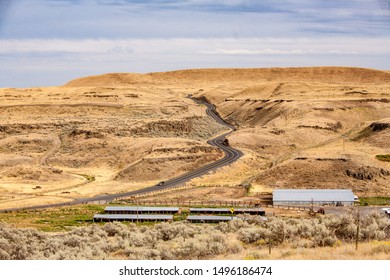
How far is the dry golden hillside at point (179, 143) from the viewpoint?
71.1m

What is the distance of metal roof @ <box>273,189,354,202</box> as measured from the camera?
6152 cm

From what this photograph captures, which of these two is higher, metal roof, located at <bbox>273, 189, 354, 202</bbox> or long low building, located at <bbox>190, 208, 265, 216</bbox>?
metal roof, located at <bbox>273, 189, 354, 202</bbox>

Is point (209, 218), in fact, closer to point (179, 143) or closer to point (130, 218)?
point (130, 218)

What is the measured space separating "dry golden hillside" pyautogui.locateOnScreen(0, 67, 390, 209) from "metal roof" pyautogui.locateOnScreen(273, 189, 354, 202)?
4.25 m

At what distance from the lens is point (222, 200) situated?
63531 millimetres

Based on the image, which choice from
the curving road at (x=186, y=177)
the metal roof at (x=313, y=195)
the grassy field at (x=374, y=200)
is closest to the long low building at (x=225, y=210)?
the metal roof at (x=313, y=195)

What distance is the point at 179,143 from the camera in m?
92.6

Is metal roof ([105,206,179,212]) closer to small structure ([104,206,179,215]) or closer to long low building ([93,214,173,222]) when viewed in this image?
small structure ([104,206,179,215])

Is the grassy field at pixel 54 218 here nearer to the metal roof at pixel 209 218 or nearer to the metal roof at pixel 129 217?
the metal roof at pixel 129 217

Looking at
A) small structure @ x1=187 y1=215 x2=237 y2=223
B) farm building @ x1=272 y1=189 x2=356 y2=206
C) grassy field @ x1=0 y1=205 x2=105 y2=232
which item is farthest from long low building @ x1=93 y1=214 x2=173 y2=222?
farm building @ x1=272 y1=189 x2=356 y2=206

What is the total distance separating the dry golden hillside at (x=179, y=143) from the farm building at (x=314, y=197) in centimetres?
442

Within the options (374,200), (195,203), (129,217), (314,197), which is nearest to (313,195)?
(314,197)

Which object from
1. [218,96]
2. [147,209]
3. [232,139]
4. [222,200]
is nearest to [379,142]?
[232,139]

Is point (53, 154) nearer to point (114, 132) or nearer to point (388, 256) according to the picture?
point (114, 132)
